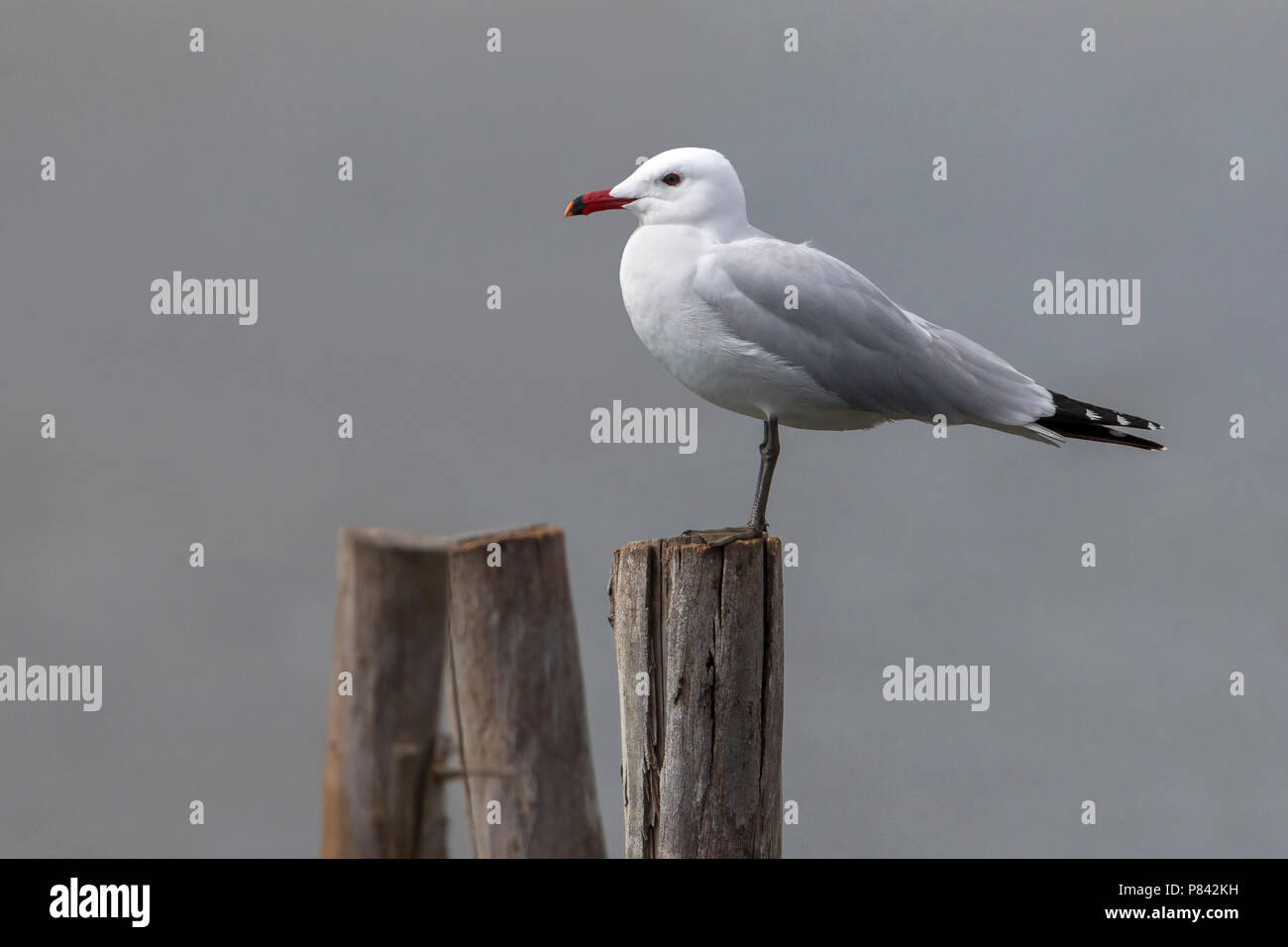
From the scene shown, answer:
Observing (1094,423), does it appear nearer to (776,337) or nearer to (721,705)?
(776,337)

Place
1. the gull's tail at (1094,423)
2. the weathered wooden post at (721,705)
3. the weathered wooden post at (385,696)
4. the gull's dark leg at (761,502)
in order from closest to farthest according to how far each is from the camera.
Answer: the weathered wooden post at (721,705), the gull's dark leg at (761,502), the weathered wooden post at (385,696), the gull's tail at (1094,423)

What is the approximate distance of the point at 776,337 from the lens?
496cm

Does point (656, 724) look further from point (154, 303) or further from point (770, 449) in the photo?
point (154, 303)

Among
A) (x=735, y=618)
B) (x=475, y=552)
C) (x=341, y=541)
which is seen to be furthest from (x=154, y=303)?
(x=735, y=618)

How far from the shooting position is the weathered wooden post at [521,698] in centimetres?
493

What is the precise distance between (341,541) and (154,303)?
2.11 metres

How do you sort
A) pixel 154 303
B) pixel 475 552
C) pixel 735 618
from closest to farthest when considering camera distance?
pixel 735 618 → pixel 475 552 → pixel 154 303

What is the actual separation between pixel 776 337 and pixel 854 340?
0.33 m

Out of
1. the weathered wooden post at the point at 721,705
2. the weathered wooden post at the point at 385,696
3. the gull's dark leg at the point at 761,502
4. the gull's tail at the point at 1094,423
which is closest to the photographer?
the weathered wooden post at the point at 721,705

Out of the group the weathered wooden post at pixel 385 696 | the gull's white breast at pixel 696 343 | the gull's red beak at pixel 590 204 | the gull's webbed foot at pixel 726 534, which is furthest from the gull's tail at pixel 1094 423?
the weathered wooden post at pixel 385 696

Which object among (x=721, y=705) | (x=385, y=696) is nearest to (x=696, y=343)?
(x=721, y=705)

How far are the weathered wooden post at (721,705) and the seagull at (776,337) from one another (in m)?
0.29

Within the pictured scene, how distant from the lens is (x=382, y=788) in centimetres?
513

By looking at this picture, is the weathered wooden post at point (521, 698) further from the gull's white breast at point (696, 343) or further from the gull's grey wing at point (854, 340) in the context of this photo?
the gull's grey wing at point (854, 340)
